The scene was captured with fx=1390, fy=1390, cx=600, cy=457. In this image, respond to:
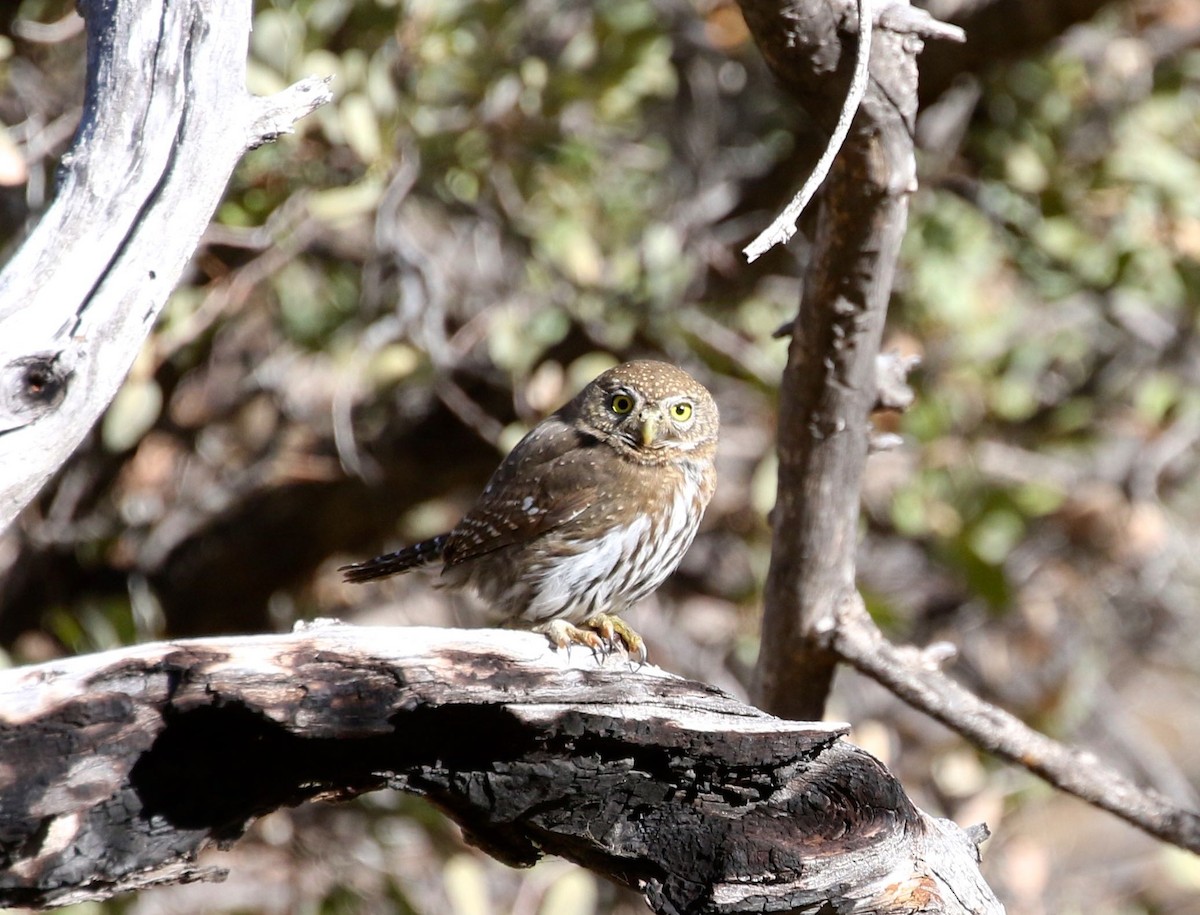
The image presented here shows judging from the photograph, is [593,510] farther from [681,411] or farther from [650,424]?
[681,411]

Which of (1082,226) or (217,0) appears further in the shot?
(1082,226)

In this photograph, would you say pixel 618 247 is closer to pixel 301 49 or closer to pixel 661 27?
pixel 661 27

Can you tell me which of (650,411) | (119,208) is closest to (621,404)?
(650,411)

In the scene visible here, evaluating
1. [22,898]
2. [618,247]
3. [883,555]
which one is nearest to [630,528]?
[22,898]

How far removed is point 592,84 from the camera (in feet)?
17.3

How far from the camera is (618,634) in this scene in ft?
12.6

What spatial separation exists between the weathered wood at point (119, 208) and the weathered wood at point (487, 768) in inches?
18.9

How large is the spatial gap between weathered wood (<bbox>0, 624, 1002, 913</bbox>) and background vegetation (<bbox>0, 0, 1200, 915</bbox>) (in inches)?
89.1

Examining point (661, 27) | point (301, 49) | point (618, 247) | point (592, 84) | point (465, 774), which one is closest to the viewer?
point (465, 774)

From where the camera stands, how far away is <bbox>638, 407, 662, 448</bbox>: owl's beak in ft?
13.9

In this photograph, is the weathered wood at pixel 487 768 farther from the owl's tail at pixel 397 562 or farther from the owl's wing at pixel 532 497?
the owl's tail at pixel 397 562

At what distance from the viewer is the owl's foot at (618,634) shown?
12.4ft

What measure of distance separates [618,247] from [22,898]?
4537 mm

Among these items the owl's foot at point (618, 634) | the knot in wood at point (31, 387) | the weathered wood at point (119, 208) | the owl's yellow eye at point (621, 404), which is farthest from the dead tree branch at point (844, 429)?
the knot in wood at point (31, 387)
